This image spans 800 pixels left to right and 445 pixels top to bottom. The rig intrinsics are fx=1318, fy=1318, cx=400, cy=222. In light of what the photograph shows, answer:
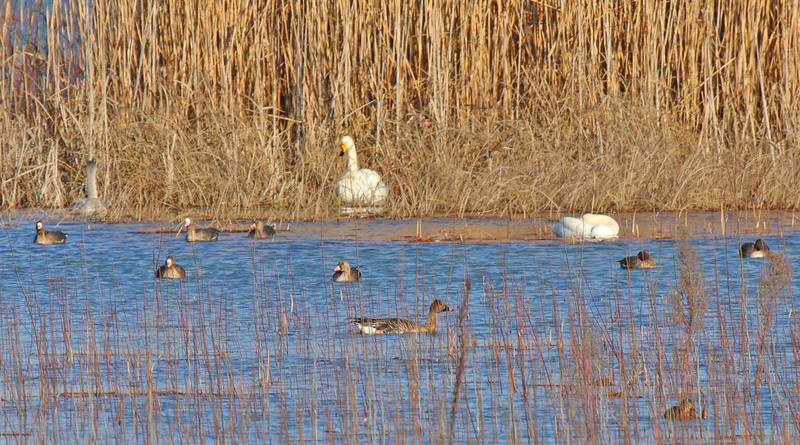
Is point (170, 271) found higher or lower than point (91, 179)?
lower

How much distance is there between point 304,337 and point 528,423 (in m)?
2.29

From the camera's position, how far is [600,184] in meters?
12.5

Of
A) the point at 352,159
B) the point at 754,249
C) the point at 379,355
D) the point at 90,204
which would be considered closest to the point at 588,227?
the point at 754,249

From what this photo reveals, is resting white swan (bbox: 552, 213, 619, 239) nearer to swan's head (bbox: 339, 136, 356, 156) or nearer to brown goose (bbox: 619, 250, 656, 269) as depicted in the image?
brown goose (bbox: 619, 250, 656, 269)

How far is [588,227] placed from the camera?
35.4 feet

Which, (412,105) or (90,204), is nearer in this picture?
(90,204)

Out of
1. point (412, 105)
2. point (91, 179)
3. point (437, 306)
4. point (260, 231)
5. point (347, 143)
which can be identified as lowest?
point (437, 306)

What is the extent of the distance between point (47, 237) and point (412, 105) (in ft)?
14.7

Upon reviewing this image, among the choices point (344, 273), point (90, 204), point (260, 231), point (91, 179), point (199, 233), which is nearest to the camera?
point (344, 273)

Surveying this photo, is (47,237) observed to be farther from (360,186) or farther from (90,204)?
(360,186)

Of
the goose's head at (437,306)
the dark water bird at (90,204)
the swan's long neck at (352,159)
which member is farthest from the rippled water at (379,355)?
the swan's long neck at (352,159)

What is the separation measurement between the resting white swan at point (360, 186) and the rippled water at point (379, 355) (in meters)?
2.24

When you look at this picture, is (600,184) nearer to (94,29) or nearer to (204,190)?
(204,190)

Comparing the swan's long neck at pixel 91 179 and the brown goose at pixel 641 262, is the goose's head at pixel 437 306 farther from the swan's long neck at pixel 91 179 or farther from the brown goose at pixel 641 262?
the swan's long neck at pixel 91 179
